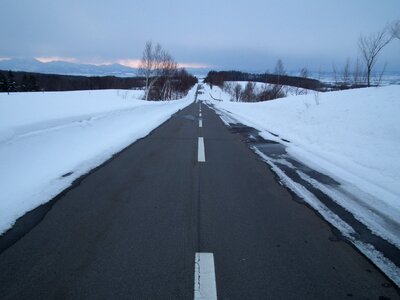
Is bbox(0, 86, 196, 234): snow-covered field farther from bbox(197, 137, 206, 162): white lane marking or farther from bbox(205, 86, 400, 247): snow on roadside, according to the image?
bbox(205, 86, 400, 247): snow on roadside

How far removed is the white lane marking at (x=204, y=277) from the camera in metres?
2.66

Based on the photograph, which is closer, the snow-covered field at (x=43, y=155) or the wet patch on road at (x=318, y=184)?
the wet patch on road at (x=318, y=184)

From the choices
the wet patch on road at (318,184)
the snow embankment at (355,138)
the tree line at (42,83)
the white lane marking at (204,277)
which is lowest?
the white lane marking at (204,277)

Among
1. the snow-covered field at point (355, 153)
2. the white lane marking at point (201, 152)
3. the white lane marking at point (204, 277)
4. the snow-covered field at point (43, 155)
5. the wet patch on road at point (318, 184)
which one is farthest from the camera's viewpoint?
the white lane marking at point (201, 152)

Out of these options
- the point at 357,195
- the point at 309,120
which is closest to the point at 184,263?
the point at 357,195

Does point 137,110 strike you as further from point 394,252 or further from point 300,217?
point 394,252

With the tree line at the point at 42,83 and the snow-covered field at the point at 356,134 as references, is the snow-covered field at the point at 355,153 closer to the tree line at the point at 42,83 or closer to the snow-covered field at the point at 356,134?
the snow-covered field at the point at 356,134

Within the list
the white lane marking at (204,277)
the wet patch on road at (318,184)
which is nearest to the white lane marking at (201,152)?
the wet patch on road at (318,184)

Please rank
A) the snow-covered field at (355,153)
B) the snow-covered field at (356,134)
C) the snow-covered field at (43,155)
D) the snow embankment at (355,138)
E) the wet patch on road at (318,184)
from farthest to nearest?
the snow-covered field at (356,134) < the snow embankment at (355,138) < the snow-covered field at (43,155) < the snow-covered field at (355,153) < the wet patch on road at (318,184)

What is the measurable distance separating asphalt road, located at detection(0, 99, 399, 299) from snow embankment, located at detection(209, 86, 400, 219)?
198 centimetres

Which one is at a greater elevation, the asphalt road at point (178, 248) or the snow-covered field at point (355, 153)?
the snow-covered field at point (355, 153)

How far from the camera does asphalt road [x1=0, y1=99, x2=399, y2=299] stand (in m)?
2.75

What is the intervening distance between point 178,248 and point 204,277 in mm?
625

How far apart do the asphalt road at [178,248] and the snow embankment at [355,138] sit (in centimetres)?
198
